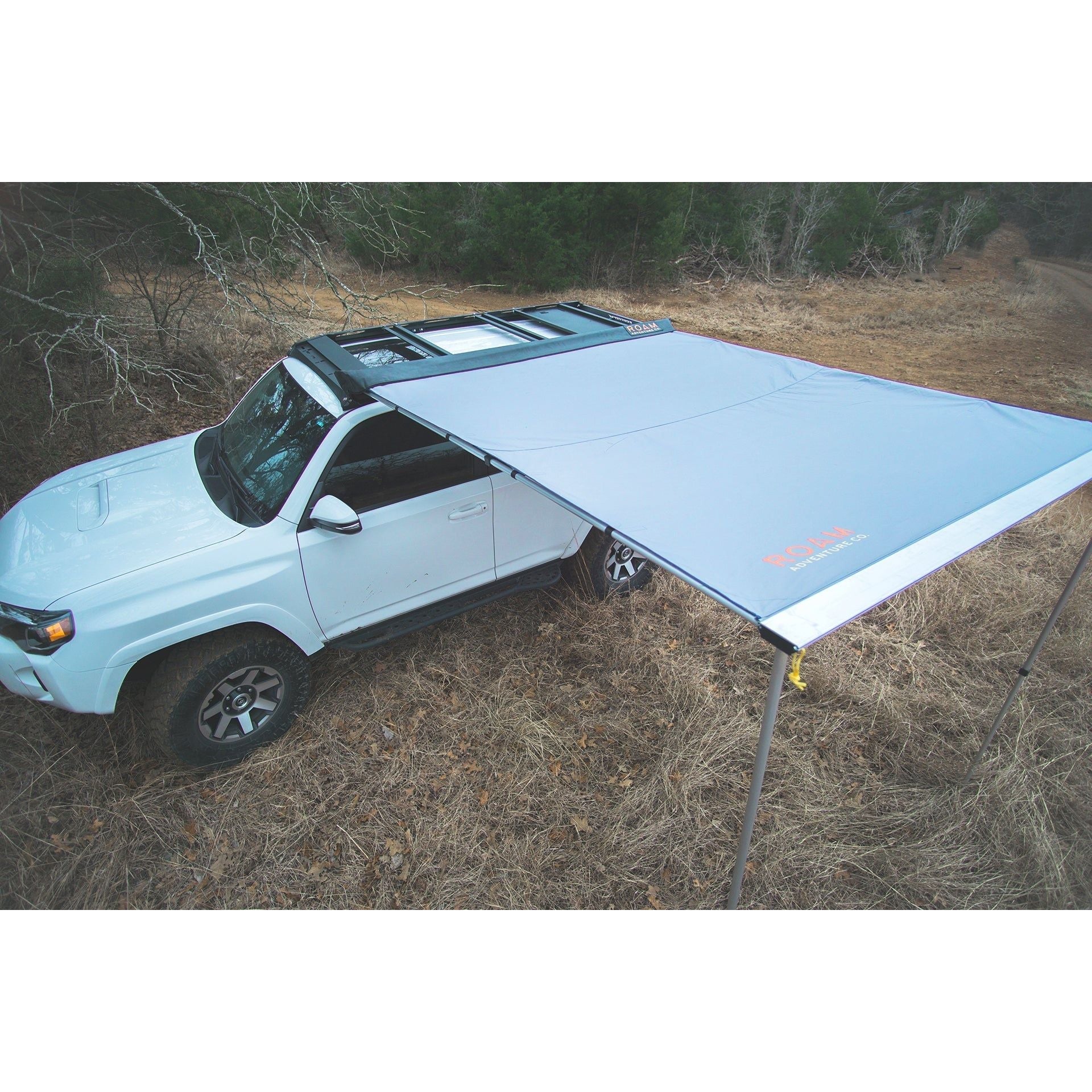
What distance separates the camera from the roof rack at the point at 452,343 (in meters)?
3.67

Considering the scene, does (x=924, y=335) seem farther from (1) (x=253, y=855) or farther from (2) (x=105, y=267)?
(1) (x=253, y=855)

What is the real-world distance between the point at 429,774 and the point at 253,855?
3.02 ft

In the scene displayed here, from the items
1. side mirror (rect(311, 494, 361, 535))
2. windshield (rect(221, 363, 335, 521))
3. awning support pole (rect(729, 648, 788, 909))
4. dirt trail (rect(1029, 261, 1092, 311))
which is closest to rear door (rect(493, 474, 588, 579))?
side mirror (rect(311, 494, 361, 535))

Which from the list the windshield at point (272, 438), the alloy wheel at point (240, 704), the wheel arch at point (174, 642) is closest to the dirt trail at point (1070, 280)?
the windshield at point (272, 438)

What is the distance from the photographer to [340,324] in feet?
32.6

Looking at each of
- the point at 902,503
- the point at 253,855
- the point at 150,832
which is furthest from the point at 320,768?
the point at 902,503

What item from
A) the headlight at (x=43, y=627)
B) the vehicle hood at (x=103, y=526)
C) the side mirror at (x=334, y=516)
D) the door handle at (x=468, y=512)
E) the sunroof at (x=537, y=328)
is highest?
the sunroof at (x=537, y=328)

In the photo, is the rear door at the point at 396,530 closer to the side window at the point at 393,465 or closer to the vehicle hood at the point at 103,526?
the side window at the point at 393,465

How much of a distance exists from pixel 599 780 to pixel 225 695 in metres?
2.06

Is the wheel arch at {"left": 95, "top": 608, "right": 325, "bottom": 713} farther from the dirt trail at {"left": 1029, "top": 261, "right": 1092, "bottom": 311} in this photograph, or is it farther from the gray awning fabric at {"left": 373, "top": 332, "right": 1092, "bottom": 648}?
the dirt trail at {"left": 1029, "top": 261, "right": 1092, "bottom": 311}

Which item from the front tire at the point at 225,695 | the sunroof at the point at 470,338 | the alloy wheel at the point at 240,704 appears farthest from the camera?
the sunroof at the point at 470,338

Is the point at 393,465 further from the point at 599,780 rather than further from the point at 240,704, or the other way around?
the point at 599,780

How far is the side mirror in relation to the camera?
319 centimetres

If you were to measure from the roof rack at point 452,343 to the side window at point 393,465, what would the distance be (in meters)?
0.21
